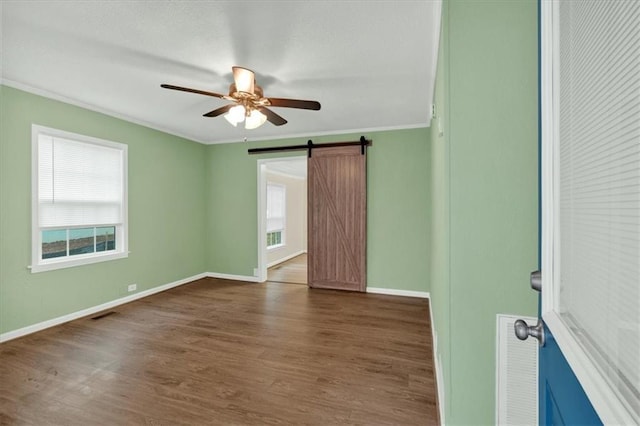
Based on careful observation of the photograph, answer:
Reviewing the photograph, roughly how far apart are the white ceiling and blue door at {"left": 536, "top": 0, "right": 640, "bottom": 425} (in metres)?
1.39

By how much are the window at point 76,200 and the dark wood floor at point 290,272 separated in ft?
8.48

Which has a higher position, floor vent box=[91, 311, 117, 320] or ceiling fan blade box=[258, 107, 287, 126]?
ceiling fan blade box=[258, 107, 287, 126]

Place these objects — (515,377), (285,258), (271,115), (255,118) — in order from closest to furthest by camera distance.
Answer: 1. (515,377)
2. (255,118)
3. (271,115)
4. (285,258)

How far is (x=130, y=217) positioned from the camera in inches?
→ 169

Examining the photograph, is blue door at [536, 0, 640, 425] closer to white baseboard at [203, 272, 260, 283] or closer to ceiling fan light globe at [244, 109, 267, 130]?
ceiling fan light globe at [244, 109, 267, 130]

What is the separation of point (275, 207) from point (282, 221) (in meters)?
0.47

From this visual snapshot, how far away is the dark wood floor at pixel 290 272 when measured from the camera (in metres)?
5.61

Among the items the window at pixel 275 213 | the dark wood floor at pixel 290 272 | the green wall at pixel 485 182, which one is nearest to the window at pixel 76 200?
the dark wood floor at pixel 290 272

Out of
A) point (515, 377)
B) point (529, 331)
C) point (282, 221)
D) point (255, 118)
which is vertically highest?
point (255, 118)

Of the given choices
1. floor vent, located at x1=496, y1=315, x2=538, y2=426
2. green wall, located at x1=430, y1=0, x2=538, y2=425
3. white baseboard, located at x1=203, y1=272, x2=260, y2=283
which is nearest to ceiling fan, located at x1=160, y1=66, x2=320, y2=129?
green wall, located at x1=430, y1=0, x2=538, y2=425

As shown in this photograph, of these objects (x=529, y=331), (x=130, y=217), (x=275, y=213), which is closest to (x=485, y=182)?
(x=529, y=331)

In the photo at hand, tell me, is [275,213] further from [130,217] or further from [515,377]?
[515,377]

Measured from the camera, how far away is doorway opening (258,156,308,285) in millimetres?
5441

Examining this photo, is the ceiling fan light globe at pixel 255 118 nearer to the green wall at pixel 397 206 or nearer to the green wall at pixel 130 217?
the green wall at pixel 397 206
